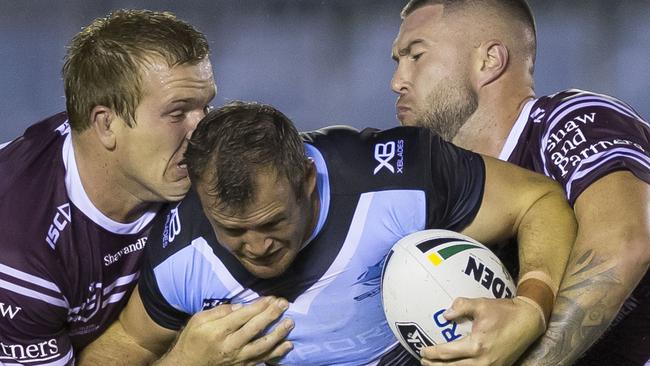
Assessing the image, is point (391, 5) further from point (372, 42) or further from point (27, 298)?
point (27, 298)

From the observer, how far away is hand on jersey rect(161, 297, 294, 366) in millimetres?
3188

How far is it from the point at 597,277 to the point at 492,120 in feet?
2.95

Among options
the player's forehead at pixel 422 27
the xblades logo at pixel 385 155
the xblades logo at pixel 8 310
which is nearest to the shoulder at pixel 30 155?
the xblades logo at pixel 8 310

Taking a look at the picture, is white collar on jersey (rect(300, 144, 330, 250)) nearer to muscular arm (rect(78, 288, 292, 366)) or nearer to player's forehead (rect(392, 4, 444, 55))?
muscular arm (rect(78, 288, 292, 366))

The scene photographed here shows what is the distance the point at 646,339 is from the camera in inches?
140

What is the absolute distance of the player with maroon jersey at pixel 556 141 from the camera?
3145 millimetres

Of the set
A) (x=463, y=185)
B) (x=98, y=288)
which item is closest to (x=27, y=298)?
(x=98, y=288)

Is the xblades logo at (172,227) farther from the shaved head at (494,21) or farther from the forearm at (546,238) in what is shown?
the shaved head at (494,21)

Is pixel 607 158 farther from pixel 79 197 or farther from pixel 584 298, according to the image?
pixel 79 197

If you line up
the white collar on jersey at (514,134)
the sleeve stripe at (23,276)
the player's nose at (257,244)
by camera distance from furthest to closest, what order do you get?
1. the white collar on jersey at (514,134)
2. the sleeve stripe at (23,276)
3. the player's nose at (257,244)

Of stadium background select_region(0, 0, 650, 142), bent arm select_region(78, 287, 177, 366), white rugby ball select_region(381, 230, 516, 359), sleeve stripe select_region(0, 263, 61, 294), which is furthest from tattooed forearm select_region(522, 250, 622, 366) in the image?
stadium background select_region(0, 0, 650, 142)

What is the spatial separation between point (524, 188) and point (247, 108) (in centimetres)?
84

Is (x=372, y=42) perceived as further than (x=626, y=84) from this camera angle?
Yes

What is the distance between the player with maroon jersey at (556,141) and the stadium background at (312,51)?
2.76 metres
